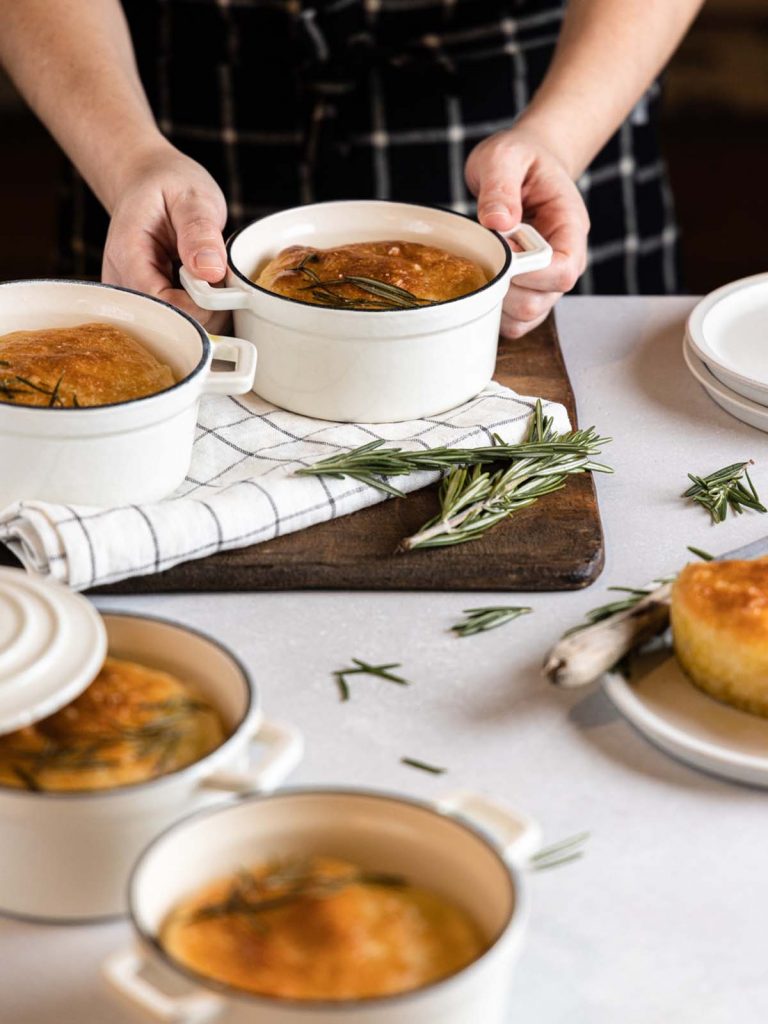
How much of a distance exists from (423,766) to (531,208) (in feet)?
3.04

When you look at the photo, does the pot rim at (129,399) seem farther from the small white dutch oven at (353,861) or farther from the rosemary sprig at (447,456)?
the small white dutch oven at (353,861)

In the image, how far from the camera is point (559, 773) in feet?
3.12

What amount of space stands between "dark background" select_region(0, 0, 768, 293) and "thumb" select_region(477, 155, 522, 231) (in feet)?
8.71

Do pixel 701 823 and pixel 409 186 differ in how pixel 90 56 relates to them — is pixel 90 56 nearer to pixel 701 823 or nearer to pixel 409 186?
pixel 409 186

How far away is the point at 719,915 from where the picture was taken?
0.83 m

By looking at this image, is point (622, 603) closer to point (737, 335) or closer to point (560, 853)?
point (560, 853)

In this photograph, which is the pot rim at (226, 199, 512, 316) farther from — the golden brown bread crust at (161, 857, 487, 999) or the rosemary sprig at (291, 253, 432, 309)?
the golden brown bread crust at (161, 857, 487, 999)

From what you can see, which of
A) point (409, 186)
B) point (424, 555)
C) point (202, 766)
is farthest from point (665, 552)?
point (409, 186)

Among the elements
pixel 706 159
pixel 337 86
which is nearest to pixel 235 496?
pixel 337 86

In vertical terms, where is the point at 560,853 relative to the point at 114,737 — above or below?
below

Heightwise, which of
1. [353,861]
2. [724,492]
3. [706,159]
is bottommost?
[706,159]

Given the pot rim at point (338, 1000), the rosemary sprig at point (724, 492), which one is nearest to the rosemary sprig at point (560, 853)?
the pot rim at point (338, 1000)

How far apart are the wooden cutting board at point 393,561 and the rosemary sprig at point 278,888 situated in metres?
0.45

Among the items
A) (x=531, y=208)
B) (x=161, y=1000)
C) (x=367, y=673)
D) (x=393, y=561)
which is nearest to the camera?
(x=161, y=1000)
